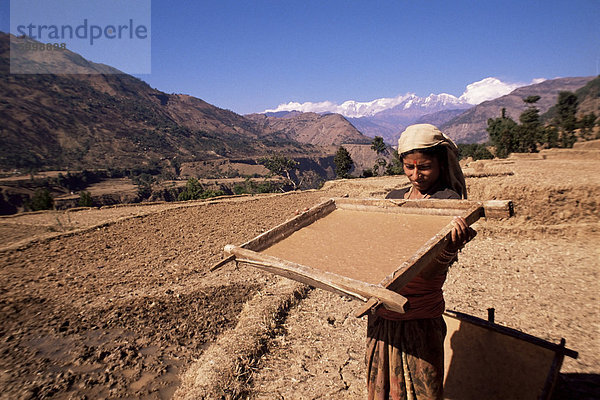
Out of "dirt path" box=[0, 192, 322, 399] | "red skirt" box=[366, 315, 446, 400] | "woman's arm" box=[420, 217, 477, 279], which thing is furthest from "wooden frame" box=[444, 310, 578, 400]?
"dirt path" box=[0, 192, 322, 399]

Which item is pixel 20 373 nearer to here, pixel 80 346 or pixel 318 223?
pixel 80 346

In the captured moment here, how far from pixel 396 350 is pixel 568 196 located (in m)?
7.45

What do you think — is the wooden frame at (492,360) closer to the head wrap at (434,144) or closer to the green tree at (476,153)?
the head wrap at (434,144)

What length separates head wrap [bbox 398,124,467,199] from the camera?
1.80 metres

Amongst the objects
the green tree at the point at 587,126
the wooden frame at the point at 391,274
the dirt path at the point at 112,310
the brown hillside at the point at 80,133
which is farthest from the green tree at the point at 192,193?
the brown hillside at the point at 80,133

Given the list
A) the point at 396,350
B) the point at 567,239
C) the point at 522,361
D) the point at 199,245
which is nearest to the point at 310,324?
the point at 522,361

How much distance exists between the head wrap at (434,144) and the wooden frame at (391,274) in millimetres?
245

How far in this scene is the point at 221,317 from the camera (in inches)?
207

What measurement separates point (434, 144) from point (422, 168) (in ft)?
0.63

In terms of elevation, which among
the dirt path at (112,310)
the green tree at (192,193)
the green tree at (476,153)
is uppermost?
the green tree at (476,153)

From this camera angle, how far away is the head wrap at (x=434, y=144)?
1802mm

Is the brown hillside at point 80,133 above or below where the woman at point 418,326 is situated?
above

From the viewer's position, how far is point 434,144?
5.87 feet

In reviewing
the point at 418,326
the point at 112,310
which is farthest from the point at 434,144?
the point at 112,310
